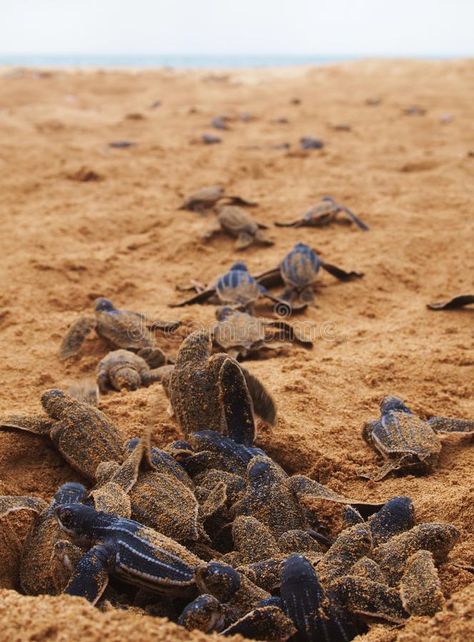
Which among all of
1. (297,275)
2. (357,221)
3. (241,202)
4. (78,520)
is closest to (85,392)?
(78,520)

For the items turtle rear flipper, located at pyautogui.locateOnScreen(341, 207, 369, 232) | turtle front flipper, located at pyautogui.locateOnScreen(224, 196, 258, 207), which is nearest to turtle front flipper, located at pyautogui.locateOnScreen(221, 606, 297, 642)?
turtle rear flipper, located at pyautogui.locateOnScreen(341, 207, 369, 232)

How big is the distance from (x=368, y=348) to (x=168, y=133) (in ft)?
19.5

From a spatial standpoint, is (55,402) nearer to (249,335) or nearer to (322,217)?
(249,335)

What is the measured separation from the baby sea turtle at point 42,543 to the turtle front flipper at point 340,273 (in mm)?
2222

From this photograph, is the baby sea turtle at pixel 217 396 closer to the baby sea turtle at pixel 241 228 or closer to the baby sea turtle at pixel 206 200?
the baby sea turtle at pixel 241 228

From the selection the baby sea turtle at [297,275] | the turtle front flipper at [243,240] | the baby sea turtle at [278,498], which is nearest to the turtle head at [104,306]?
the baby sea turtle at [297,275]

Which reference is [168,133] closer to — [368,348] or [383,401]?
[368,348]

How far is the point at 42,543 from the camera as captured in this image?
1.57 metres

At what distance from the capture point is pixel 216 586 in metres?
1.31

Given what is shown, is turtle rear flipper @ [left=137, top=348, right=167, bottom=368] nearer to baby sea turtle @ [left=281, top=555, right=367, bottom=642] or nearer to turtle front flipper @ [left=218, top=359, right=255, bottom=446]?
turtle front flipper @ [left=218, top=359, right=255, bottom=446]

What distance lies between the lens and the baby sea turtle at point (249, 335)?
2.70 metres

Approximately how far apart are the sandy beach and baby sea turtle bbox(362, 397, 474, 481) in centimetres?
4

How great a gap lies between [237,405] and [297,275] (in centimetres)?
150

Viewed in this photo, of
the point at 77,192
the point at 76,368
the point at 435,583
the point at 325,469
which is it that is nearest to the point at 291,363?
the point at 325,469
